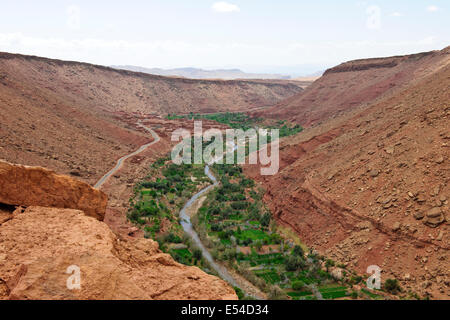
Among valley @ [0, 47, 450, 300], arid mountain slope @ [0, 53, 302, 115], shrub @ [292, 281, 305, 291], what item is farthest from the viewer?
arid mountain slope @ [0, 53, 302, 115]

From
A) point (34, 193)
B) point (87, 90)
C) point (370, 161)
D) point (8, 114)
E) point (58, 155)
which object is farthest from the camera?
point (87, 90)

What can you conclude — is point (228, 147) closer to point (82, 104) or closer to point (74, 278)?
point (82, 104)

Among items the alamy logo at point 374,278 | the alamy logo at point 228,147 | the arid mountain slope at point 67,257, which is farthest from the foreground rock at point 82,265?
the alamy logo at point 228,147

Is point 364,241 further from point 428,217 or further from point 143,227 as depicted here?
point 143,227

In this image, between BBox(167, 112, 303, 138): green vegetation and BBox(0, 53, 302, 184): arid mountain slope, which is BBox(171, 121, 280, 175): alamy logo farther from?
BBox(0, 53, 302, 184): arid mountain slope

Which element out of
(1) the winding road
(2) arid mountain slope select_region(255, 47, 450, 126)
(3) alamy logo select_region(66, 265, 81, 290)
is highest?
(2) arid mountain slope select_region(255, 47, 450, 126)

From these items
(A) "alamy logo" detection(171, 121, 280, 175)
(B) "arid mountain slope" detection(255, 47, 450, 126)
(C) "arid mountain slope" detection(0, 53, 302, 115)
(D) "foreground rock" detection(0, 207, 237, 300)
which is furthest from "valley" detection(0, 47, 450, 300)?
(C) "arid mountain slope" detection(0, 53, 302, 115)

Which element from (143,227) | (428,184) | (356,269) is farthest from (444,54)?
(143,227)
